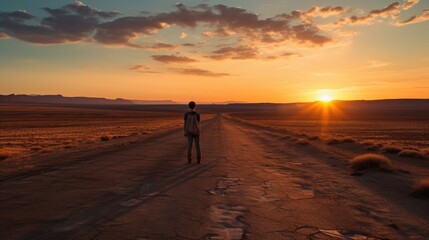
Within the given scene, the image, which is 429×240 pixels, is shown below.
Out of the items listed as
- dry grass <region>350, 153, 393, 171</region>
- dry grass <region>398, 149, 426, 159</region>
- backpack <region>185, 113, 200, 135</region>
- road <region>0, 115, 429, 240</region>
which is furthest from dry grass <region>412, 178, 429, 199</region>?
dry grass <region>398, 149, 426, 159</region>

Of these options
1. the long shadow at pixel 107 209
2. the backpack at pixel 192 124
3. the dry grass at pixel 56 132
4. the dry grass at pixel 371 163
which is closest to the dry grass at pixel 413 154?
the dry grass at pixel 371 163

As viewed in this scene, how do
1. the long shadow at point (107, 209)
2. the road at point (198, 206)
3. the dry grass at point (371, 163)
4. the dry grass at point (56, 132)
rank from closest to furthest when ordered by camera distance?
the long shadow at point (107, 209) → the road at point (198, 206) → the dry grass at point (371, 163) → the dry grass at point (56, 132)

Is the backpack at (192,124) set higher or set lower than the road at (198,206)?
higher

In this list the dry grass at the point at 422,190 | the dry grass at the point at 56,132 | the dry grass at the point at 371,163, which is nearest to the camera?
the dry grass at the point at 422,190

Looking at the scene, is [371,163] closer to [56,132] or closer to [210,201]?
[210,201]

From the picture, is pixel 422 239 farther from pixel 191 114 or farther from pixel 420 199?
pixel 191 114

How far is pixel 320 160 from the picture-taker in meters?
15.5

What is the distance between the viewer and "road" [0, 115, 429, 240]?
5590mm

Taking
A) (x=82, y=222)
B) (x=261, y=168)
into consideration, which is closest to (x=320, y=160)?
(x=261, y=168)

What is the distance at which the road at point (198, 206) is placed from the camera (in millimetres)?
5590

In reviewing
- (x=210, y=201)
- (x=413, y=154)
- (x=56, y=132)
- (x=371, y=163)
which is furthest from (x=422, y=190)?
(x=56, y=132)

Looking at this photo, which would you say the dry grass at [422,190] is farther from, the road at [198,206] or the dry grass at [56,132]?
the dry grass at [56,132]

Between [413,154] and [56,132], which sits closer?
[413,154]

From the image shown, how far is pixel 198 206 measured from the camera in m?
7.12
